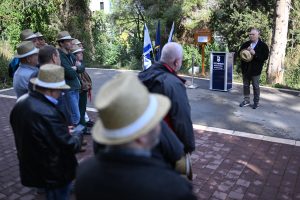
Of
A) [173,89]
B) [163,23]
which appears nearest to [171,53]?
[173,89]

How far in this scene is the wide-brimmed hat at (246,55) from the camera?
7.89 meters

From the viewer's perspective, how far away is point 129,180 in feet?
4.84

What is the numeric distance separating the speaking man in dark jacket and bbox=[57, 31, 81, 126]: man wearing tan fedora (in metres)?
2.26

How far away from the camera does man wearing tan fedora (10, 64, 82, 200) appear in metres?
2.83

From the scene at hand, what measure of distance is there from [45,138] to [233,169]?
→ 3.07 meters

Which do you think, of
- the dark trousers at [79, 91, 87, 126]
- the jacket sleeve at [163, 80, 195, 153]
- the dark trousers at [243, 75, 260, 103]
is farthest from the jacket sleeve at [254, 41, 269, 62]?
Answer: the jacket sleeve at [163, 80, 195, 153]

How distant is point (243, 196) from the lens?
420 cm

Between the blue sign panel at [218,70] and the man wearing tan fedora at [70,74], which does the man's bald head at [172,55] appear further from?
the blue sign panel at [218,70]

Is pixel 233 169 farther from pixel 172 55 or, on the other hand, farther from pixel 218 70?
pixel 218 70

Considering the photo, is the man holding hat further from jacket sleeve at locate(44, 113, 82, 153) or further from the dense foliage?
jacket sleeve at locate(44, 113, 82, 153)

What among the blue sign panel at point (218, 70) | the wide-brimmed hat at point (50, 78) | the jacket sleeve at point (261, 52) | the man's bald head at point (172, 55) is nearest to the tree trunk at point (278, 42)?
the blue sign panel at point (218, 70)

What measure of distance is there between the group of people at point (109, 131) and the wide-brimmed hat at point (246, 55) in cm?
397

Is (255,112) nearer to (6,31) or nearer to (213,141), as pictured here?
(213,141)

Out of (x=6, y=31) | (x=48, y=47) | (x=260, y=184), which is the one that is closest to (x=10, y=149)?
(x=48, y=47)
